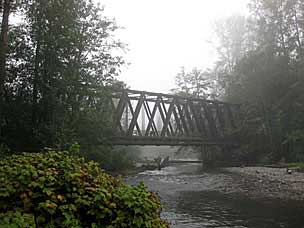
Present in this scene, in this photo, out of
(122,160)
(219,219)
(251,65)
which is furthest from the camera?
(251,65)

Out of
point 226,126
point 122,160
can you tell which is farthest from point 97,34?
point 226,126

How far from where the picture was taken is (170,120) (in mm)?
32844

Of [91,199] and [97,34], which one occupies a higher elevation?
[97,34]

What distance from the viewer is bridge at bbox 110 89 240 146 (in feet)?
87.8

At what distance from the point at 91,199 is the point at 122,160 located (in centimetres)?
2693

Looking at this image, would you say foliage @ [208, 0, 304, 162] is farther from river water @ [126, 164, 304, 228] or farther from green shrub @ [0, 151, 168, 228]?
green shrub @ [0, 151, 168, 228]

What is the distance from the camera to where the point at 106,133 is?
23.6 m

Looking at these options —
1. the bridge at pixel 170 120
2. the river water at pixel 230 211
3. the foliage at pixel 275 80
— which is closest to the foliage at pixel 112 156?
the bridge at pixel 170 120

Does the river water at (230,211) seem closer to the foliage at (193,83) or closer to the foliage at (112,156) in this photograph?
the foliage at (112,156)

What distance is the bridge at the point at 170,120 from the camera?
26766mm

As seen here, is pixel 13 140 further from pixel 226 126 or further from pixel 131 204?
pixel 226 126

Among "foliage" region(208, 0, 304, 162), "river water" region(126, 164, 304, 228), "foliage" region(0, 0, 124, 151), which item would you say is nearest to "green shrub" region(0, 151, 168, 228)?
"river water" region(126, 164, 304, 228)

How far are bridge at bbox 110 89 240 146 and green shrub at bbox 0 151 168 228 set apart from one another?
20.2m

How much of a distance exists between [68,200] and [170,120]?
96.4 feet
